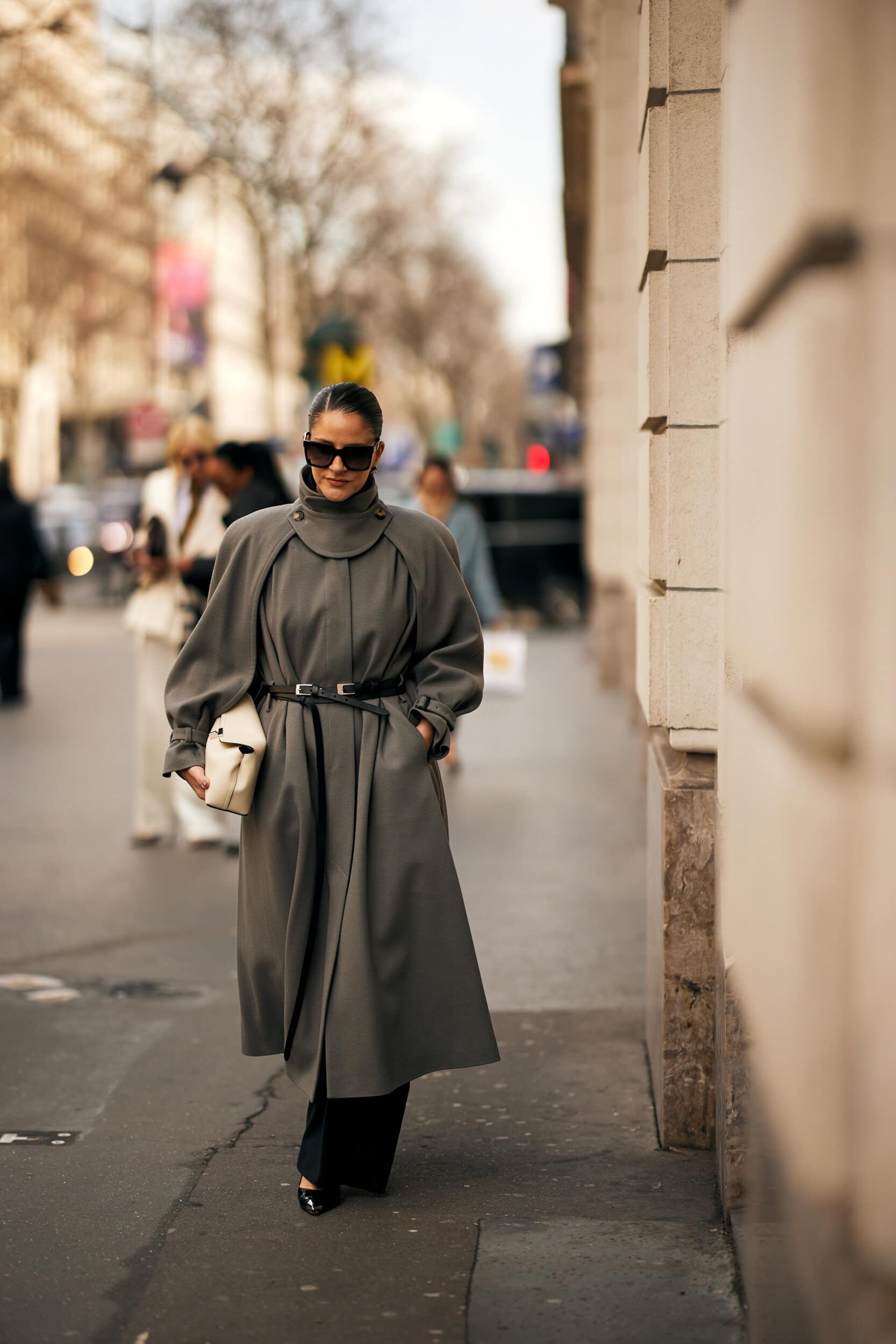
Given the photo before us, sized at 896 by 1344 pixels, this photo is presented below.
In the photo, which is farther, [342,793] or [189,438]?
[189,438]

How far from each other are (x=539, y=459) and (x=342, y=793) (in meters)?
33.8

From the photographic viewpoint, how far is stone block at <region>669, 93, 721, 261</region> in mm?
4465

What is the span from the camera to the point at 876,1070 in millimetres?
2102

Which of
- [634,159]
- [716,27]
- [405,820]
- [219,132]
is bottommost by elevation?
[405,820]

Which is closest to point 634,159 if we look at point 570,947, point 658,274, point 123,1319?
point 570,947

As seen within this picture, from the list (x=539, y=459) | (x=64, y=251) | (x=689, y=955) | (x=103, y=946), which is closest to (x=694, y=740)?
(x=689, y=955)

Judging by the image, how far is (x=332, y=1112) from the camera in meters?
4.20

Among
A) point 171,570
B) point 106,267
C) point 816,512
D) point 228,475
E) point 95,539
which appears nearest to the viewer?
point 816,512

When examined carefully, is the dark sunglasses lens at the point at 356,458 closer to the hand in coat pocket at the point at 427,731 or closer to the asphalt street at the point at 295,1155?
the hand in coat pocket at the point at 427,731

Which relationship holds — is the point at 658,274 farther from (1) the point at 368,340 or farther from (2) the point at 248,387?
(2) the point at 248,387

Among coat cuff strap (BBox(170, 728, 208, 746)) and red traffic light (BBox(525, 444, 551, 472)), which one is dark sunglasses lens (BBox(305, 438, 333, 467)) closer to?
coat cuff strap (BBox(170, 728, 208, 746))

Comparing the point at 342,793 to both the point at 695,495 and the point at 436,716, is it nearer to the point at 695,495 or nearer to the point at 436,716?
the point at 436,716

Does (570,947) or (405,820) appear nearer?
(405,820)

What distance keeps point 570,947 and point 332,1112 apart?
290cm
